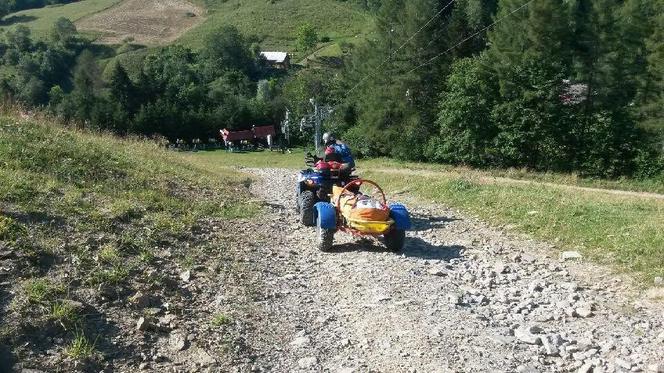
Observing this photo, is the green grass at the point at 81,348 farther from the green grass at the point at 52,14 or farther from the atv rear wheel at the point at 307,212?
the green grass at the point at 52,14

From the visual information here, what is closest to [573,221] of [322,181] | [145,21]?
Result: [322,181]

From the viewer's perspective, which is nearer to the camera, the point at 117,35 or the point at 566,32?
the point at 566,32

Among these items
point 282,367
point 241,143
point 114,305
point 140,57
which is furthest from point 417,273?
point 140,57

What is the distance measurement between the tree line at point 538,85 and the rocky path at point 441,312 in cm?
3114

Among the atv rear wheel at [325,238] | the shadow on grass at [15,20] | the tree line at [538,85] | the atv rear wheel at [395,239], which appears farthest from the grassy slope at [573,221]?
the shadow on grass at [15,20]

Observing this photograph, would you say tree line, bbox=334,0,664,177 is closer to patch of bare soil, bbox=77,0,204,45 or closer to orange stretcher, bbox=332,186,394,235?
orange stretcher, bbox=332,186,394,235

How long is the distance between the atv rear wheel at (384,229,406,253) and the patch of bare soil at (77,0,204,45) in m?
99.4

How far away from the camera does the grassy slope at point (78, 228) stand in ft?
18.5

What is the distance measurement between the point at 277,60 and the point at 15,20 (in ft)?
204

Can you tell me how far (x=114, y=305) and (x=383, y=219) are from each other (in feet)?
15.0

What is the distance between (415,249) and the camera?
10234 millimetres

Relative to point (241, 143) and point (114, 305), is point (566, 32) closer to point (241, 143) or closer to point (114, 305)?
point (241, 143)

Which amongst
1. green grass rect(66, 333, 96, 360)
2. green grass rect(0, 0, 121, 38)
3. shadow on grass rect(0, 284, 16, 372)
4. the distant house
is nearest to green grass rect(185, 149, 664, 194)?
green grass rect(66, 333, 96, 360)

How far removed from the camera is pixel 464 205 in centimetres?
1455
